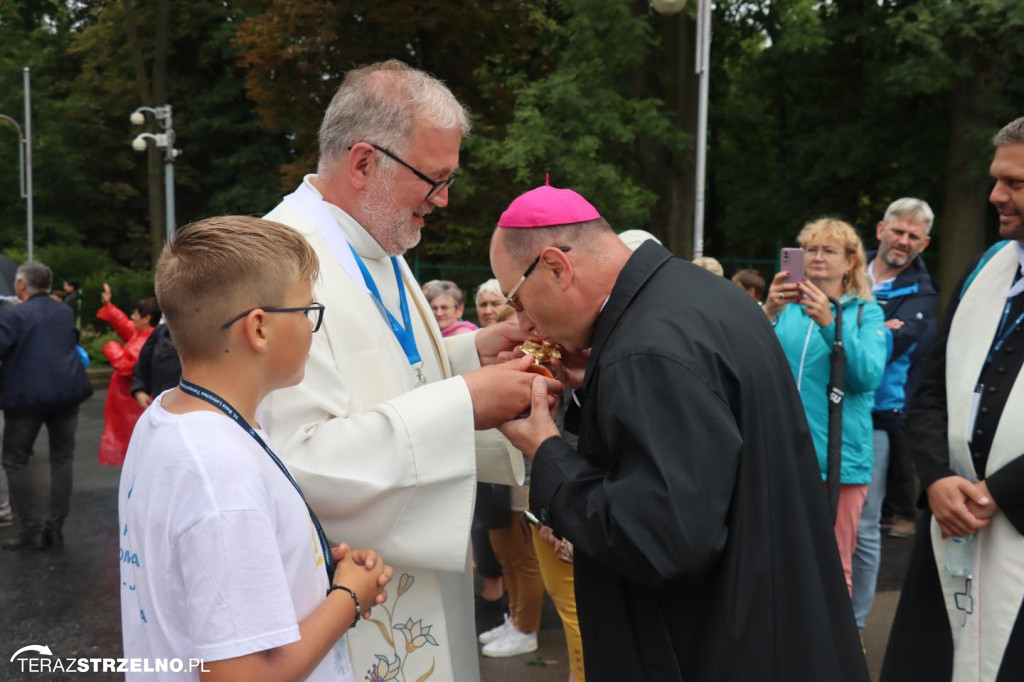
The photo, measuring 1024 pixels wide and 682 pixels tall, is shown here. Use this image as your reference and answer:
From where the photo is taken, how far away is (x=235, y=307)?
1652mm

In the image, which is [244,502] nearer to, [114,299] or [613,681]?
[613,681]

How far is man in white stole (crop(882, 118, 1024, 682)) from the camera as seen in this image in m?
2.58

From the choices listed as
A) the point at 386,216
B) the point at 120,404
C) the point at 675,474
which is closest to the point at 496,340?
the point at 386,216

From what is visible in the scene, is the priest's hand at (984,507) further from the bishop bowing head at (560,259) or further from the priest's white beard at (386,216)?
the priest's white beard at (386,216)

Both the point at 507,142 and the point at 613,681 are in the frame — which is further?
the point at 507,142

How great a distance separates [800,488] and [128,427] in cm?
699

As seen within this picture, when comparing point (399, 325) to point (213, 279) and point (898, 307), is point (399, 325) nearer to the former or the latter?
point (213, 279)

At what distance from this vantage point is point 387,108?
91.6 inches

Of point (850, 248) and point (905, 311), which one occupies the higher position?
point (850, 248)

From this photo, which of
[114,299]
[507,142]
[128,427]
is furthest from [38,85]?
[128,427]

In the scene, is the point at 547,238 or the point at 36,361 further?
the point at 36,361

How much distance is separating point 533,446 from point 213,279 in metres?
0.76

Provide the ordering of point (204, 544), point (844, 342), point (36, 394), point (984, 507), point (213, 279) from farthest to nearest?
point (36, 394) < point (844, 342) < point (984, 507) < point (213, 279) < point (204, 544)

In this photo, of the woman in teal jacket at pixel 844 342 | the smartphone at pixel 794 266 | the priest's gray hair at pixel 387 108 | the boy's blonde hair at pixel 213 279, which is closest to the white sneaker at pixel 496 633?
the woman in teal jacket at pixel 844 342
